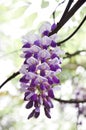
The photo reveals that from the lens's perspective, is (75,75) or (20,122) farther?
(20,122)

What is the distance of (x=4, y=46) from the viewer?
1902 millimetres

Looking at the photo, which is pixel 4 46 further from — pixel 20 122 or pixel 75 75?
pixel 20 122

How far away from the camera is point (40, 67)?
34.8 inches

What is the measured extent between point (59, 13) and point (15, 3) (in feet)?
0.77

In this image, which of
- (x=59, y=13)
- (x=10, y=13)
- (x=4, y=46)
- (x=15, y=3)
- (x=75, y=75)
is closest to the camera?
(x=59, y=13)

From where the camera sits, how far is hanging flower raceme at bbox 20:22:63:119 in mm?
870

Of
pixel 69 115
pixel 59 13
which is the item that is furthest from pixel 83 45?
pixel 69 115

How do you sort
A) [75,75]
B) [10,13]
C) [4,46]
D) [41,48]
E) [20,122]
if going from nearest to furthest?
[41,48]
[10,13]
[4,46]
[75,75]
[20,122]

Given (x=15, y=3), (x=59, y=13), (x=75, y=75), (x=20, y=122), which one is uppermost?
(x=20, y=122)

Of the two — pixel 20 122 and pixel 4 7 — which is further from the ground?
pixel 20 122

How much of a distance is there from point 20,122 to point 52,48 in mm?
2056

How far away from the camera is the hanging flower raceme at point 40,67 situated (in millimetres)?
870

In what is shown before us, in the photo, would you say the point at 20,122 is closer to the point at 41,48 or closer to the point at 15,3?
the point at 15,3

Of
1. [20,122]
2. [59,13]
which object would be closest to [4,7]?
[59,13]
